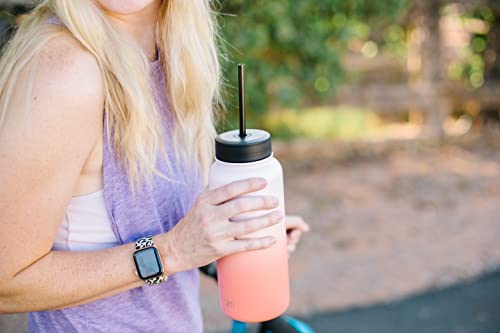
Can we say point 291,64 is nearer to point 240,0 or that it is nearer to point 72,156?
point 240,0

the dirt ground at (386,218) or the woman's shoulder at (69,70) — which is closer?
the woman's shoulder at (69,70)

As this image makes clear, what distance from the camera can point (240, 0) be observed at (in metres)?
4.48

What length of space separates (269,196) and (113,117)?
33 centimetres

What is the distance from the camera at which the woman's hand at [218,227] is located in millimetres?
1012

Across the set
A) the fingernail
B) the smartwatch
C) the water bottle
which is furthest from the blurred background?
the fingernail

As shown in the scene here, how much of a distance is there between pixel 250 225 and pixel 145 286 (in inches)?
12.4

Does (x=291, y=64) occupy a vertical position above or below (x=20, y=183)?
below

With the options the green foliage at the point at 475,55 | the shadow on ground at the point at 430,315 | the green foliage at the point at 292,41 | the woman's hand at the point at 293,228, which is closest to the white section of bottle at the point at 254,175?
the woman's hand at the point at 293,228

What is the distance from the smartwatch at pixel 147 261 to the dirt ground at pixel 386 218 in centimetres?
231

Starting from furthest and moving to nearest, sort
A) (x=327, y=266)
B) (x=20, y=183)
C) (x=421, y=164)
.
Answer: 1. (x=421, y=164)
2. (x=327, y=266)
3. (x=20, y=183)

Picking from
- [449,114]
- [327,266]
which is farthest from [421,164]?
[327,266]

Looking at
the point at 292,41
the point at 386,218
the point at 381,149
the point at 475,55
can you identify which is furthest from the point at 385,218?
the point at 475,55

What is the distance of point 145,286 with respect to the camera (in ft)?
3.94

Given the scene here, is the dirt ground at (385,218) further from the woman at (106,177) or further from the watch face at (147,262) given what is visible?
the watch face at (147,262)
